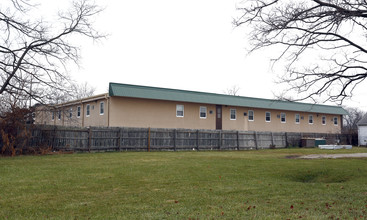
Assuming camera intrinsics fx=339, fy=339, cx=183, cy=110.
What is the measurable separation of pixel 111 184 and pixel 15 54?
11302 mm

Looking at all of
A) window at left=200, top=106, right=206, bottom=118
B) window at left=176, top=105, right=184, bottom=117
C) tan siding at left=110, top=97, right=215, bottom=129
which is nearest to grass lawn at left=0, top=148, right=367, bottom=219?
tan siding at left=110, top=97, right=215, bottom=129

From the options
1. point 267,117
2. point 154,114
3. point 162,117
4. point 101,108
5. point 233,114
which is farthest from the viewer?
point 267,117

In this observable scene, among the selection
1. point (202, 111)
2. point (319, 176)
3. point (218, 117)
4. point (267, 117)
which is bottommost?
point (319, 176)

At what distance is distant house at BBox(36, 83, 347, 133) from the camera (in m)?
25.8

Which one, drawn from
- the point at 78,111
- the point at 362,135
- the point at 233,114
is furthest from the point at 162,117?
the point at 362,135

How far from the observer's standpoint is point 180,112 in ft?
95.7

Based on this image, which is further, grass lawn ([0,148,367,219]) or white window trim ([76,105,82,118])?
white window trim ([76,105,82,118])

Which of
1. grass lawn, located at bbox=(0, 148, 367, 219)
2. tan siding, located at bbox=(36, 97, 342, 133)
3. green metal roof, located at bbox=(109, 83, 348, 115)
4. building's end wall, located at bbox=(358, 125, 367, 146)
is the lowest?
grass lawn, located at bbox=(0, 148, 367, 219)

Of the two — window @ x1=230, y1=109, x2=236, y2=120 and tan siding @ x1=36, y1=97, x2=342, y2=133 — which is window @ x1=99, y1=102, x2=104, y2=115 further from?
window @ x1=230, y1=109, x2=236, y2=120

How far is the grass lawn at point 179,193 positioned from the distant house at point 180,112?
963 cm

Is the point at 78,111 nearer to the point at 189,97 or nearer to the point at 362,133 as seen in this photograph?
the point at 189,97

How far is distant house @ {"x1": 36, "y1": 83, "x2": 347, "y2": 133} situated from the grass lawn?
9628 millimetres

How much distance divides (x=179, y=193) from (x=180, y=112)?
21245 mm

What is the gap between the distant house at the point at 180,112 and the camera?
84.5ft
